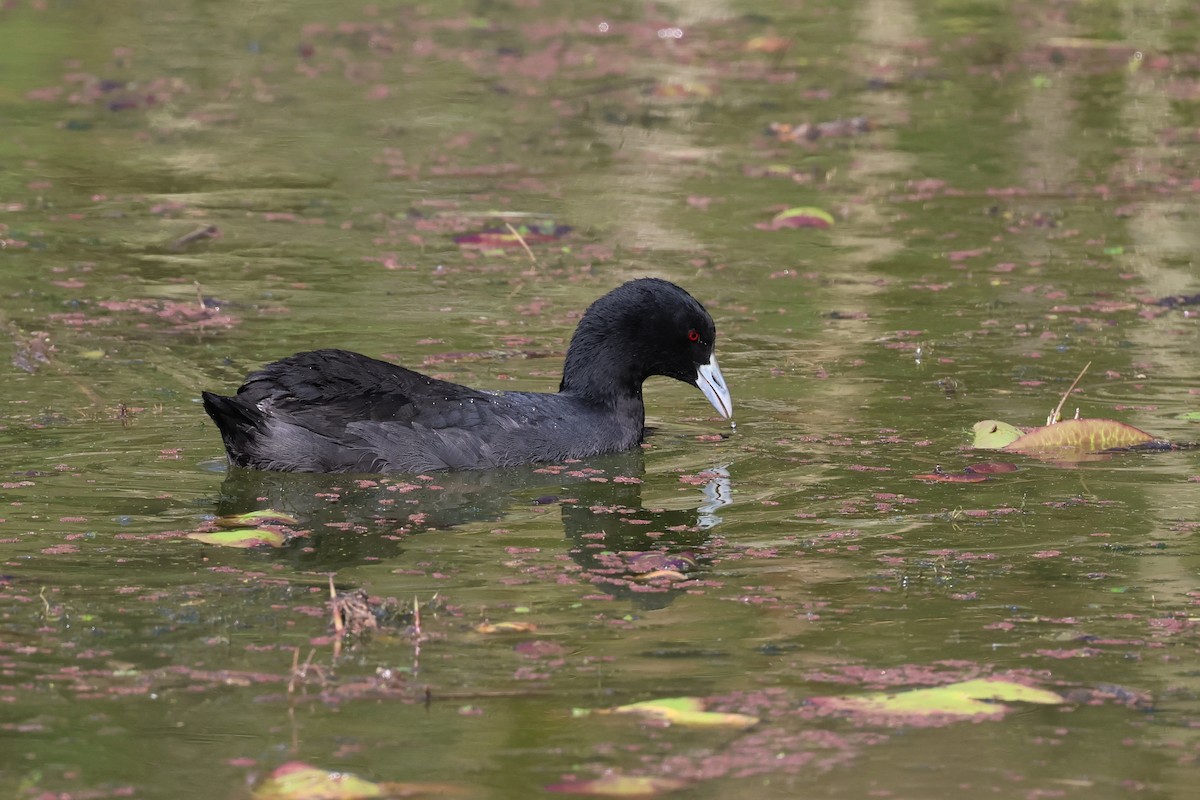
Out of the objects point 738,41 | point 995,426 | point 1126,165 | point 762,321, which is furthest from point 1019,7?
point 995,426

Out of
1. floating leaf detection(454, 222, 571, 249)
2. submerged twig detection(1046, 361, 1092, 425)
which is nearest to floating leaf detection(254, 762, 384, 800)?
submerged twig detection(1046, 361, 1092, 425)

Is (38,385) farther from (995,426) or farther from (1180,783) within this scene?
(1180,783)

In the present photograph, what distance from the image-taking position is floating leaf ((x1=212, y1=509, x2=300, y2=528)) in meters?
7.39

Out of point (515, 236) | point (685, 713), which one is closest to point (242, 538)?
point (685, 713)

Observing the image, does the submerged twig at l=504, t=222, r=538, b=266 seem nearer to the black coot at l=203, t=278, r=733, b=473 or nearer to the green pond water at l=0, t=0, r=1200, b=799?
the green pond water at l=0, t=0, r=1200, b=799

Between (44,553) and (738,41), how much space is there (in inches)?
591

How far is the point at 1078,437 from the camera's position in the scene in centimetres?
860

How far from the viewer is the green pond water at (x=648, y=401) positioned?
5445 mm

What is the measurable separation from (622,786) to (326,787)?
75 centimetres

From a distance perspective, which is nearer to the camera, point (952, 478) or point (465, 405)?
point (952, 478)

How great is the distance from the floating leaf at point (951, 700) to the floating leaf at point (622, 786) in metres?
0.73

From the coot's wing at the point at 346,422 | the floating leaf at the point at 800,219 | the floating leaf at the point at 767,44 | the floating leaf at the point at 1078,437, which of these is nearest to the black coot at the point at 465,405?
the coot's wing at the point at 346,422

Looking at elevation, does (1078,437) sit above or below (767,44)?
below

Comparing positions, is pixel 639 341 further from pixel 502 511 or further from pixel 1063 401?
pixel 1063 401
